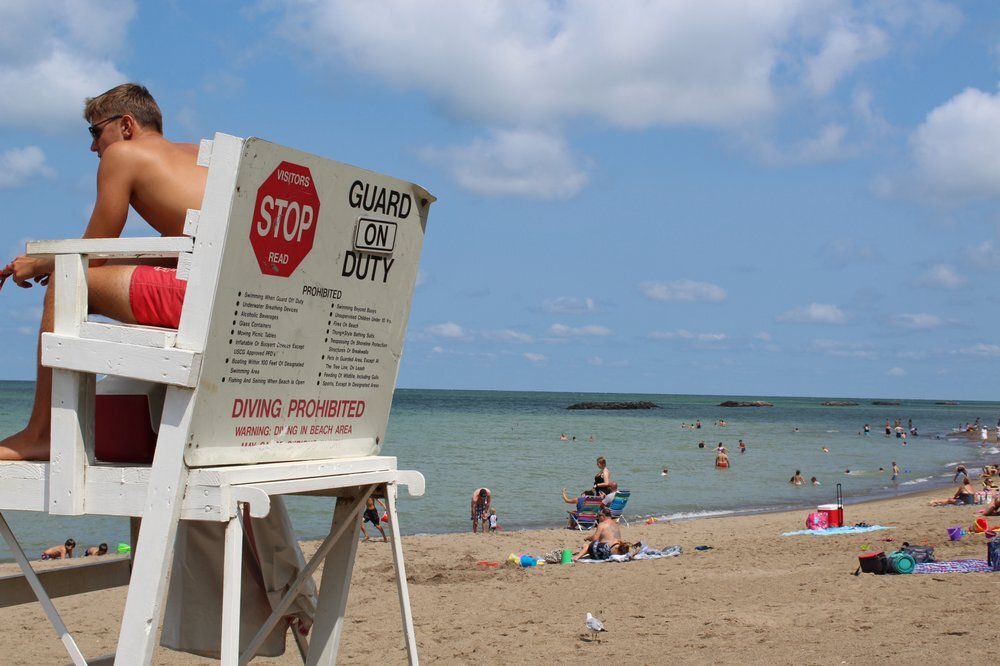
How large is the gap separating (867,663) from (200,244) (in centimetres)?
489

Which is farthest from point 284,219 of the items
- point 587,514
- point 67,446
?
point 587,514

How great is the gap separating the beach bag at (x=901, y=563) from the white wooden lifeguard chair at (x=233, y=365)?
24.6 feet

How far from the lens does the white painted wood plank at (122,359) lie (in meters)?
2.66

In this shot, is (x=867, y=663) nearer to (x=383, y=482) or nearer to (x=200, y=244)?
(x=383, y=482)

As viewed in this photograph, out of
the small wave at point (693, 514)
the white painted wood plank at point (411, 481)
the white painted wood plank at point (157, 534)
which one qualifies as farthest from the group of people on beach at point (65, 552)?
the white painted wood plank at point (157, 534)

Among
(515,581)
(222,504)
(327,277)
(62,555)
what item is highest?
(327,277)

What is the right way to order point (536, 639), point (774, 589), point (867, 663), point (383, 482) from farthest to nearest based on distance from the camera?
point (774, 589) < point (536, 639) < point (867, 663) < point (383, 482)

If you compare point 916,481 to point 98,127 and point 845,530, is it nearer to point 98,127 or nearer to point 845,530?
point 845,530

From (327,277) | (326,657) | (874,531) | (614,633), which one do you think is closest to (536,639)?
(614,633)

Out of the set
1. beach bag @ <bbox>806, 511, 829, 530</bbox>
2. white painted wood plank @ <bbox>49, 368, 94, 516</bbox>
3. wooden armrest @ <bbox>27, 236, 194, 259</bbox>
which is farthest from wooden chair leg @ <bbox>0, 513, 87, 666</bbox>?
beach bag @ <bbox>806, 511, 829, 530</bbox>

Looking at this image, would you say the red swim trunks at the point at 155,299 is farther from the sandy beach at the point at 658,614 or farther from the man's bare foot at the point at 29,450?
the sandy beach at the point at 658,614

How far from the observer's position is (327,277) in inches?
122

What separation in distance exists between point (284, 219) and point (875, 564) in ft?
27.2

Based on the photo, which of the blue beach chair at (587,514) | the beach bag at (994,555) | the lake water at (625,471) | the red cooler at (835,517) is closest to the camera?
the beach bag at (994,555)
